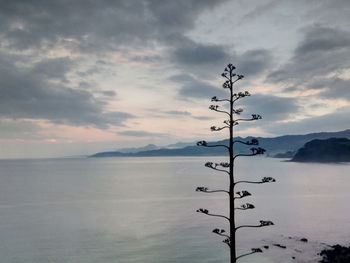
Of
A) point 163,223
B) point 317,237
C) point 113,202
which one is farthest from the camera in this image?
point 113,202

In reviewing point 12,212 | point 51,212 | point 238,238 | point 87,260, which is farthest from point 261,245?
point 12,212

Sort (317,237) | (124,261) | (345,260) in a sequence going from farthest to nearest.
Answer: (317,237), (124,261), (345,260)

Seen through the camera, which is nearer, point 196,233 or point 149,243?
point 149,243

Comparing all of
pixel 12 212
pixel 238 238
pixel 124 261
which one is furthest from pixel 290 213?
pixel 12 212

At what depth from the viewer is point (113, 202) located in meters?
121

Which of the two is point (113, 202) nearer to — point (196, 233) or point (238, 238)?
point (196, 233)

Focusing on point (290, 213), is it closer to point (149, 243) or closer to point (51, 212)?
point (149, 243)

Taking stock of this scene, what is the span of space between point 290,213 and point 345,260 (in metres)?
50.4

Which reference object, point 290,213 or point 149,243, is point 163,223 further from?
point 290,213

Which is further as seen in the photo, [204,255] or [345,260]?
[204,255]

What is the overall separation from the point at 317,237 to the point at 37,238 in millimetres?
59743

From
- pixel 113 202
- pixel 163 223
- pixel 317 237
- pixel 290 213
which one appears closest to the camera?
pixel 317 237

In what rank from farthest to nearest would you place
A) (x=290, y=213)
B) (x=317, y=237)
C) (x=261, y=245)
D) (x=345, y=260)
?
(x=290, y=213), (x=317, y=237), (x=261, y=245), (x=345, y=260)

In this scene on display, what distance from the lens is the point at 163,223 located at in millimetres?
81500
